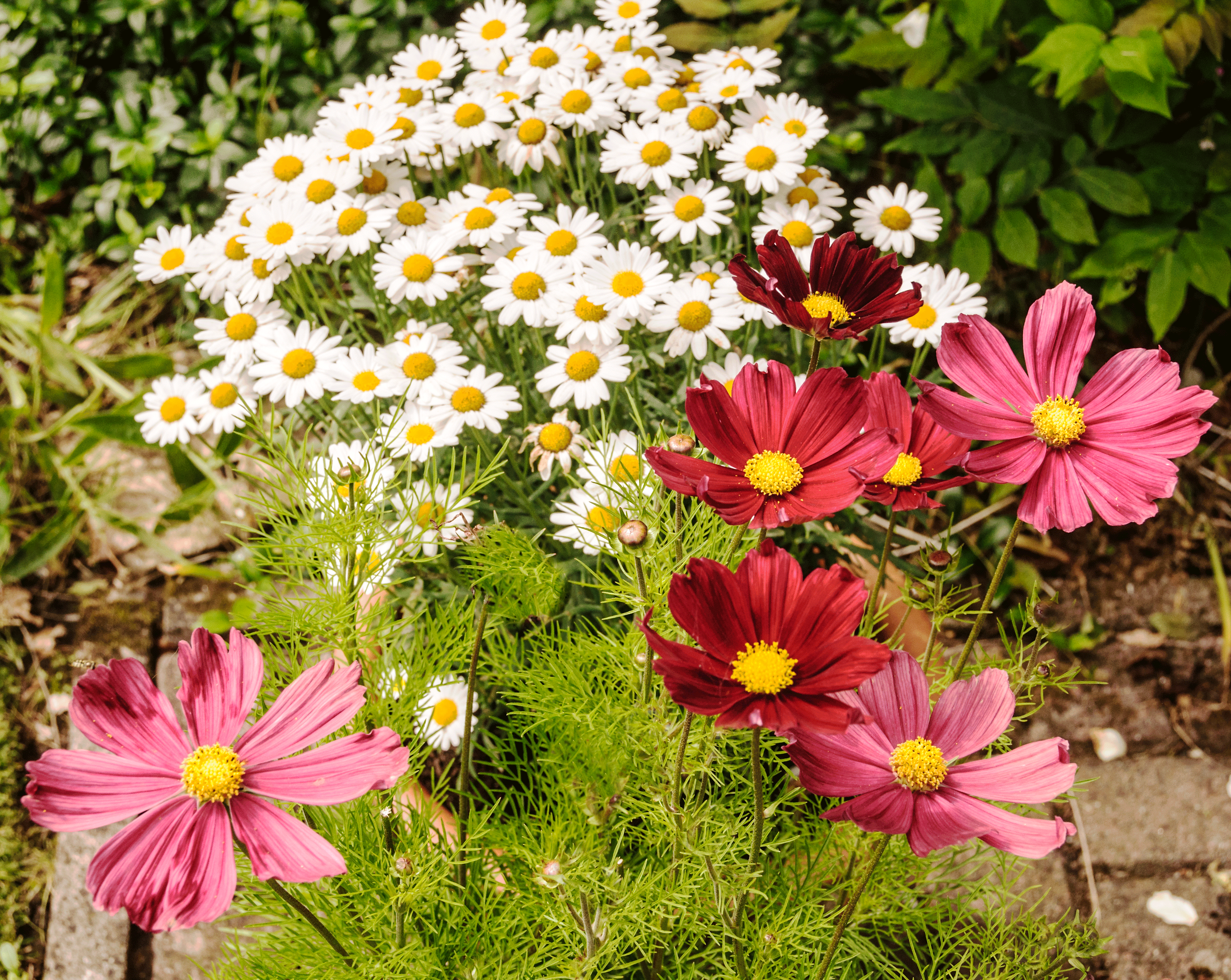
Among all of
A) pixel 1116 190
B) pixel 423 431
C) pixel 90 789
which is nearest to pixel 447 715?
pixel 423 431

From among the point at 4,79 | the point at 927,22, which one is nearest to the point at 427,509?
the point at 927,22

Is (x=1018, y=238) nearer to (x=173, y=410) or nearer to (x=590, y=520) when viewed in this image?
(x=590, y=520)

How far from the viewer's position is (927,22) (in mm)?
1632

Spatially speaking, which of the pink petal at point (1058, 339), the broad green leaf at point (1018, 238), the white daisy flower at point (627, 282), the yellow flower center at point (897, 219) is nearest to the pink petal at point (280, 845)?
the pink petal at point (1058, 339)

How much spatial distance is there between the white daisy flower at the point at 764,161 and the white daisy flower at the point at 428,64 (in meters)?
0.40

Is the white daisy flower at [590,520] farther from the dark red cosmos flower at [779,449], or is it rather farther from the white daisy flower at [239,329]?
the white daisy flower at [239,329]

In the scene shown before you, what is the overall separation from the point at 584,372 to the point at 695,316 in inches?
5.3

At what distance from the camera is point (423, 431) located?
100 cm

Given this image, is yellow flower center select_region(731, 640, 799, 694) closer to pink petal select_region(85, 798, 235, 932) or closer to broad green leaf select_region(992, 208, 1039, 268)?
pink petal select_region(85, 798, 235, 932)

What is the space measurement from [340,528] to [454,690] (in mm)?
353

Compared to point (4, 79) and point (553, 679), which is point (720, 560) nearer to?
point (553, 679)

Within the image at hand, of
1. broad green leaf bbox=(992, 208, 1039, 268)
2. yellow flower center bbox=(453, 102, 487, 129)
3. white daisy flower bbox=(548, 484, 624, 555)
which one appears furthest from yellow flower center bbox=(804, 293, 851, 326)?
broad green leaf bbox=(992, 208, 1039, 268)

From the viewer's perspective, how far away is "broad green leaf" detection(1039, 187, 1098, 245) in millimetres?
1501

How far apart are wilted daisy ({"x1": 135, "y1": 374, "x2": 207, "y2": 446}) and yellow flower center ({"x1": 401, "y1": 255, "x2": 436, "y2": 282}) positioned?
298 millimetres
